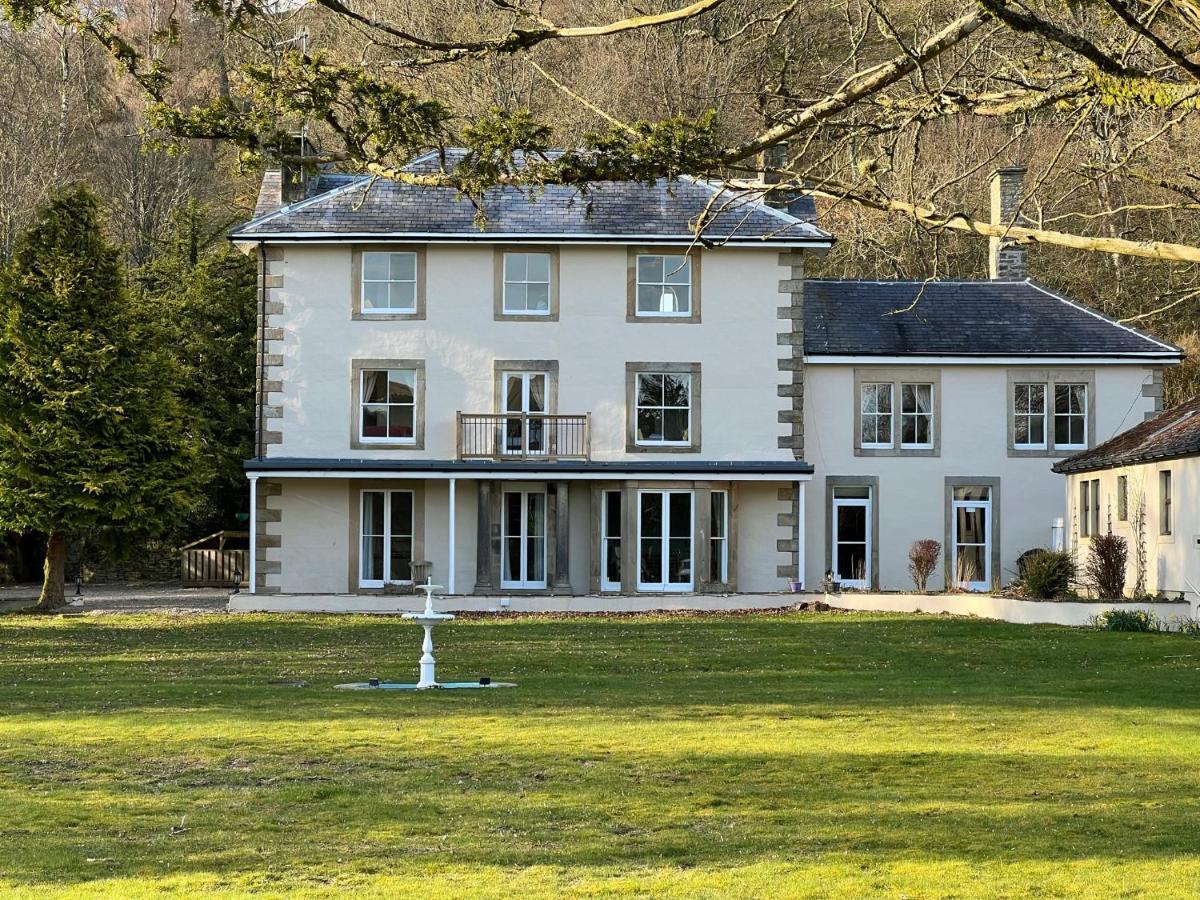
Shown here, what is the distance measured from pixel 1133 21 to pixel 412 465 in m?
24.2

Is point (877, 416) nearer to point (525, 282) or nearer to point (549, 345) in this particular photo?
point (549, 345)

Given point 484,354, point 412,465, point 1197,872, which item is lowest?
point 1197,872

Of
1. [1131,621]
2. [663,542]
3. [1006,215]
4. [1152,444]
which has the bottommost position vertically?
[1131,621]

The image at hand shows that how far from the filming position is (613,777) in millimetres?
10656

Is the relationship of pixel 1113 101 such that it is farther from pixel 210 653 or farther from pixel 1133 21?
pixel 210 653

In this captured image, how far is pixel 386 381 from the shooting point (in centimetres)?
3238

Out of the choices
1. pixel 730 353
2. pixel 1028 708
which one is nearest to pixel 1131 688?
pixel 1028 708

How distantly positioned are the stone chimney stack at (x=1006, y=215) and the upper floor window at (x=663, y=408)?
703 cm

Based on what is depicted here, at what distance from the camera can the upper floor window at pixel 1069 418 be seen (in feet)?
110

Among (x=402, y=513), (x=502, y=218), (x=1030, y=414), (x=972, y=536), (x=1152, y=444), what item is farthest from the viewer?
(x=1030, y=414)

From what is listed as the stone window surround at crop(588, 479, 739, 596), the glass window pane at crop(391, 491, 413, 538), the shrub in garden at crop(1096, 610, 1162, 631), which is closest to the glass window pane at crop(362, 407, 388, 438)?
the glass window pane at crop(391, 491, 413, 538)

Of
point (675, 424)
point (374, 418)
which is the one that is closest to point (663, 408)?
point (675, 424)

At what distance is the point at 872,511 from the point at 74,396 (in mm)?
15529

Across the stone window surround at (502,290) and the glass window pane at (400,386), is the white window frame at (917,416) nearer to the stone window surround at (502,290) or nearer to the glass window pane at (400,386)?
the stone window surround at (502,290)
